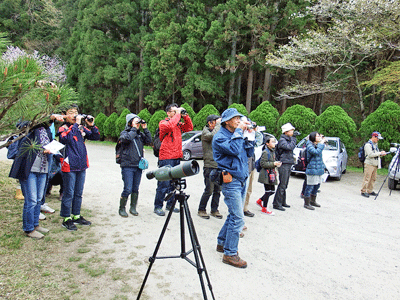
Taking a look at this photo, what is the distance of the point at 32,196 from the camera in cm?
402

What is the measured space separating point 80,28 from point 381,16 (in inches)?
1051

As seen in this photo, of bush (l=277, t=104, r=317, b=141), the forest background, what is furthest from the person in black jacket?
the forest background

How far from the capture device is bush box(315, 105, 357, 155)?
13.4 m

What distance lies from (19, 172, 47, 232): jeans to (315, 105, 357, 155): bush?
1252 centimetres

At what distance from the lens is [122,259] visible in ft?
12.3

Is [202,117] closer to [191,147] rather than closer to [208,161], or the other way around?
[191,147]

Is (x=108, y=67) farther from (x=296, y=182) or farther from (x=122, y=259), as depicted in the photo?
(x=122, y=259)

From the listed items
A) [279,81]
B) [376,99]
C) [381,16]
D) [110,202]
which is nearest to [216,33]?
[279,81]

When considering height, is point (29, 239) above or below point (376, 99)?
below

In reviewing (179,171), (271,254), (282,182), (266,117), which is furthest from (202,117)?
(179,171)

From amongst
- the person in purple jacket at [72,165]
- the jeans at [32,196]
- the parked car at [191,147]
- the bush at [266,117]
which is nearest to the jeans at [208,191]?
the person in purple jacket at [72,165]

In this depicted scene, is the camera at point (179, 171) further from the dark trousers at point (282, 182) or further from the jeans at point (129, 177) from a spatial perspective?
the dark trousers at point (282, 182)

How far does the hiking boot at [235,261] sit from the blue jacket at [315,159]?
11.8 ft

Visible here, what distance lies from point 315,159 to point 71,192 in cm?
512
